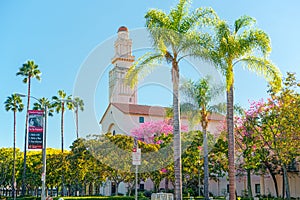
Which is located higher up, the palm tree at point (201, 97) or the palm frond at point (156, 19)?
the palm frond at point (156, 19)

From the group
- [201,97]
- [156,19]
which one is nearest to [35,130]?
[156,19]

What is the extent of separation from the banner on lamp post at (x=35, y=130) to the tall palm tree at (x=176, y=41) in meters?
6.60

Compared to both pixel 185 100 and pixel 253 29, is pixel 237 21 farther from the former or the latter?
pixel 185 100

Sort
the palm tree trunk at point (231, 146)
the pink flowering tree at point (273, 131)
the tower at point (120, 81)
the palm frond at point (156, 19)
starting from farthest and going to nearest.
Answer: the tower at point (120, 81), the pink flowering tree at point (273, 131), the palm frond at point (156, 19), the palm tree trunk at point (231, 146)

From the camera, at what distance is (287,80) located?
2795cm

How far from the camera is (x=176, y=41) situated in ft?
67.0

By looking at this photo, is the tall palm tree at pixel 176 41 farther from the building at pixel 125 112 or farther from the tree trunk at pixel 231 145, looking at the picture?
the building at pixel 125 112

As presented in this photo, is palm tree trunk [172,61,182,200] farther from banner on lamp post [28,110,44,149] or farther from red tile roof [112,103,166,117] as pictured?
red tile roof [112,103,166,117]

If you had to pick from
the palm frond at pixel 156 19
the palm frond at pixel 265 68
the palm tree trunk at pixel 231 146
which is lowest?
the palm tree trunk at pixel 231 146

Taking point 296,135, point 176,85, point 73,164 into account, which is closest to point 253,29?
point 176,85

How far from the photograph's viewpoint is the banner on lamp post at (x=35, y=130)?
23.6 metres

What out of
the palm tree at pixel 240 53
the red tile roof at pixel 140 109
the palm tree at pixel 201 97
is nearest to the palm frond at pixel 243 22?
the palm tree at pixel 240 53

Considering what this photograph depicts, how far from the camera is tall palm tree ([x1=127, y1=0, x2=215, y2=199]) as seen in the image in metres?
20.2

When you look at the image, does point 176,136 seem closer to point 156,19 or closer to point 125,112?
point 156,19
